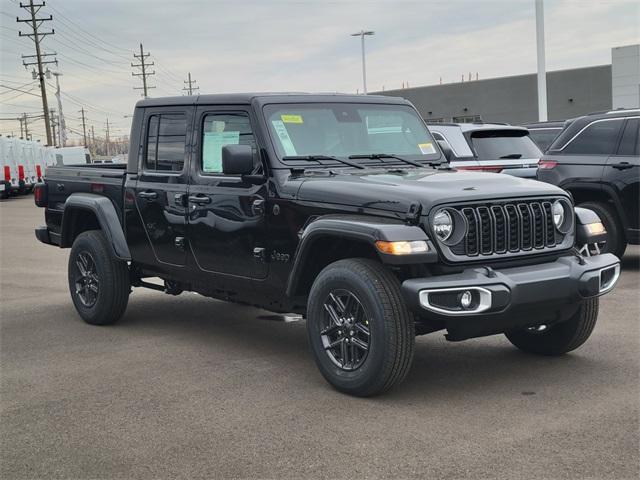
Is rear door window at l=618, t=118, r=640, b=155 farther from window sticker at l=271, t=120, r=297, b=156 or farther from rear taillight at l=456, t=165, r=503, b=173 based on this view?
window sticker at l=271, t=120, r=297, b=156

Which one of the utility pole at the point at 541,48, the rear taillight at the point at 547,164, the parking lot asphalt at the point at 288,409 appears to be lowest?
the parking lot asphalt at the point at 288,409

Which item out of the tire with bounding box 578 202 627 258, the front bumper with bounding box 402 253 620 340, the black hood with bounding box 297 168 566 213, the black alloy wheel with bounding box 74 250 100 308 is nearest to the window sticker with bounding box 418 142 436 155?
the black hood with bounding box 297 168 566 213

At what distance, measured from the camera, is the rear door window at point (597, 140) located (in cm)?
1023

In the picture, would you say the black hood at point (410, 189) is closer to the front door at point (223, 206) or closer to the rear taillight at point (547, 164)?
the front door at point (223, 206)

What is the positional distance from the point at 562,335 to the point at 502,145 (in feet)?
22.7

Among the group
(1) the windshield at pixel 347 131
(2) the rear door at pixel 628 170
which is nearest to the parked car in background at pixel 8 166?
(2) the rear door at pixel 628 170

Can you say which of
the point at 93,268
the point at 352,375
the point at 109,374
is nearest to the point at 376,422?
the point at 352,375

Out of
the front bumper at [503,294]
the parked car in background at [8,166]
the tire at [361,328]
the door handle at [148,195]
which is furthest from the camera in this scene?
the parked car in background at [8,166]

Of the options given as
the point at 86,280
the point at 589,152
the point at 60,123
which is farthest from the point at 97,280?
the point at 60,123

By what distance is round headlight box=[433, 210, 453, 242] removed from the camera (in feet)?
16.5

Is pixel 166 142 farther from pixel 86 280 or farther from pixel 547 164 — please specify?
pixel 547 164

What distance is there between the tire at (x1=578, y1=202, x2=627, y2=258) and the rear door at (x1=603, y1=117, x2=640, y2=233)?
191mm

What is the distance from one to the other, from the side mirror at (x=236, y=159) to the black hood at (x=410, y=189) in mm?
448

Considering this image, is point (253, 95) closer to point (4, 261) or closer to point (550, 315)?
point (550, 315)
